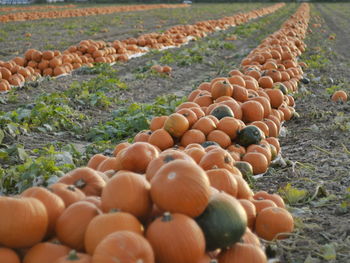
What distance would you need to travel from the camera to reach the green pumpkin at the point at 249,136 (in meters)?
6.02

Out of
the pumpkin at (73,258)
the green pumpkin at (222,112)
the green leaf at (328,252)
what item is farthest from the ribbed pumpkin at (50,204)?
the green pumpkin at (222,112)

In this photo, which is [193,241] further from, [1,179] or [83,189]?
[1,179]

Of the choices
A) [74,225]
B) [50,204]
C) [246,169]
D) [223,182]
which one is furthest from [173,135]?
[74,225]

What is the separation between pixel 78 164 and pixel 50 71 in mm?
7803

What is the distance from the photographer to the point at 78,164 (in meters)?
6.27

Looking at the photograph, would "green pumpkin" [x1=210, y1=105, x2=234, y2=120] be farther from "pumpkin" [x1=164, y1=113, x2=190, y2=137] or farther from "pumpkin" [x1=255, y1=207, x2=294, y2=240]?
"pumpkin" [x1=255, y1=207, x2=294, y2=240]

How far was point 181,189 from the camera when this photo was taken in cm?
292

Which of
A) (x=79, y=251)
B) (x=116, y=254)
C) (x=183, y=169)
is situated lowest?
(x=79, y=251)

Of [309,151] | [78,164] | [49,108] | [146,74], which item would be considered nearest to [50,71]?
[146,74]

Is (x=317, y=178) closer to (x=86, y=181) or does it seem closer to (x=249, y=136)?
(x=249, y=136)

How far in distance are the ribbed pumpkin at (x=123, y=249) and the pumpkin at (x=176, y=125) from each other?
131 inches

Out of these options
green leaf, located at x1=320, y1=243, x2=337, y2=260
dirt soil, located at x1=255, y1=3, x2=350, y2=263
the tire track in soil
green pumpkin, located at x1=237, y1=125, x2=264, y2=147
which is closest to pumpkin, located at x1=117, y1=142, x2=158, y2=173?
dirt soil, located at x1=255, y1=3, x2=350, y2=263

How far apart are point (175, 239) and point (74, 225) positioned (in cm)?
69

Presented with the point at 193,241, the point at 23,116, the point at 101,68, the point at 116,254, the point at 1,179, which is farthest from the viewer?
the point at 101,68
